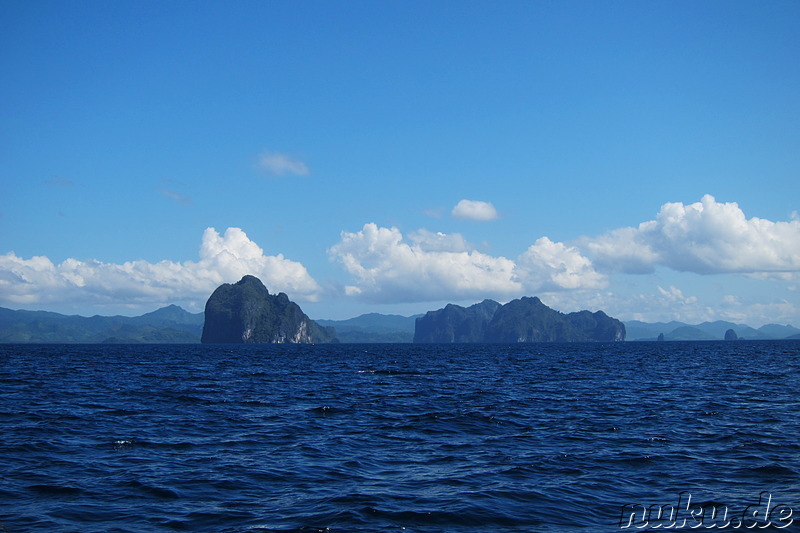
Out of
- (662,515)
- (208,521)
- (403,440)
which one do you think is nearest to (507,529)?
(662,515)

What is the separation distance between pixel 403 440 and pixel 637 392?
29.1 metres

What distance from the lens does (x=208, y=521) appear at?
16.4 m

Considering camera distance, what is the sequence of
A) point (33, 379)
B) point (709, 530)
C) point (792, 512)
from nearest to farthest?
point (709, 530)
point (792, 512)
point (33, 379)

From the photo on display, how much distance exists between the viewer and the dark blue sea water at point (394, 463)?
55.4 ft

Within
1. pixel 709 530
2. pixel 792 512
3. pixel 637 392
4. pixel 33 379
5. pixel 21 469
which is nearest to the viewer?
pixel 709 530

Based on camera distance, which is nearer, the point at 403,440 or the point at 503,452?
the point at 503,452

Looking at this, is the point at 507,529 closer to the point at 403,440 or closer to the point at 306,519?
the point at 306,519

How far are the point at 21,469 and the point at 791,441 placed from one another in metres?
32.8

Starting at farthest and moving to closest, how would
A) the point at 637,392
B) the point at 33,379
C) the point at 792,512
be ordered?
the point at 33,379 → the point at 637,392 → the point at 792,512

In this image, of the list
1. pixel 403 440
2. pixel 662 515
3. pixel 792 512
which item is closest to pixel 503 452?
pixel 403 440

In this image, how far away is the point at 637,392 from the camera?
49.2m

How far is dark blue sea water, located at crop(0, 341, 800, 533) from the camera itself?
1688cm

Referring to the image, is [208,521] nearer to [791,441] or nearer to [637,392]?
[791,441]

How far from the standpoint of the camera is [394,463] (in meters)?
23.4
